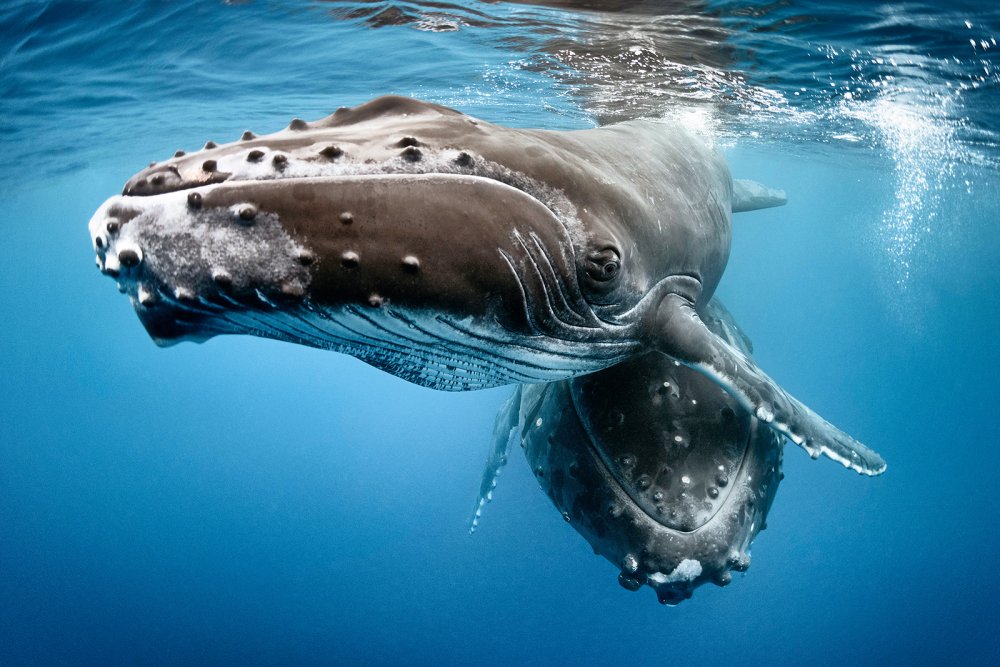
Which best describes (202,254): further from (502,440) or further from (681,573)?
(502,440)

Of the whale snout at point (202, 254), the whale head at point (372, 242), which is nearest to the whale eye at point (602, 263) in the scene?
the whale head at point (372, 242)

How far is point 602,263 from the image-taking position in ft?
8.82

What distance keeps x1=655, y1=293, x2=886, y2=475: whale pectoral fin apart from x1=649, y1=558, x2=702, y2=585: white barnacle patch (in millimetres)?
1046

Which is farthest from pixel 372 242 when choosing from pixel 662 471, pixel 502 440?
pixel 502 440

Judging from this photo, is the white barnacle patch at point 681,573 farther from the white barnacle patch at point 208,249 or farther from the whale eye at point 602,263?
the white barnacle patch at point 208,249

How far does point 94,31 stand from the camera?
11836 mm

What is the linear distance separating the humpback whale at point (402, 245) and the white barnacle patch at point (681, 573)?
1623 millimetres

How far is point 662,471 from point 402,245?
2.71m

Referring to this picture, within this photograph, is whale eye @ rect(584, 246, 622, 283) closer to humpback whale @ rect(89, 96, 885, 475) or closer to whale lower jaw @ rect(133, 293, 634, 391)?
humpback whale @ rect(89, 96, 885, 475)

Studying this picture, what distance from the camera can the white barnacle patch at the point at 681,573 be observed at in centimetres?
399

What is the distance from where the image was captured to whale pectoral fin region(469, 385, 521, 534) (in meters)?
5.45

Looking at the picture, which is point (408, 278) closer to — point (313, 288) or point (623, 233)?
point (313, 288)

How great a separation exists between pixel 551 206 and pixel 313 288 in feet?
3.55

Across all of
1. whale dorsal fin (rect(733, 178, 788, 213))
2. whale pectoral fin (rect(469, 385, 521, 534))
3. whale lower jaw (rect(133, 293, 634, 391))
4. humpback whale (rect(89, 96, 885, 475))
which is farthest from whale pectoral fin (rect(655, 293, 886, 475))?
whale dorsal fin (rect(733, 178, 788, 213))
